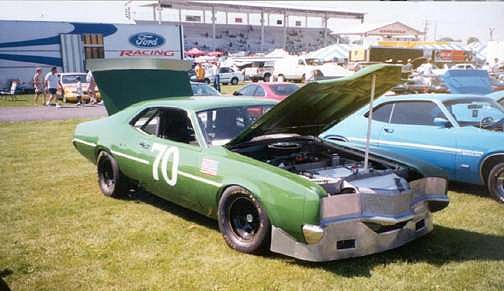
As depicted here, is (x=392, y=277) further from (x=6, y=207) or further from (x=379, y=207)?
(x=6, y=207)

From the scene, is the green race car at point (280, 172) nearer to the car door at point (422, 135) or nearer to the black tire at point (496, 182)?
the car door at point (422, 135)

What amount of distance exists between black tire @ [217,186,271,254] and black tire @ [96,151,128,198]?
1908 millimetres

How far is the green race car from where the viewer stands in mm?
3600

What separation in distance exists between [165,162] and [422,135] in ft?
11.2

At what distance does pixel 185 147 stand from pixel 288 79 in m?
28.5

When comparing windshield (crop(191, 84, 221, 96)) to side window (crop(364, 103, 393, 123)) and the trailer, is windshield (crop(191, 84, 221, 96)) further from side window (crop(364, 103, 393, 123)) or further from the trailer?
the trailer

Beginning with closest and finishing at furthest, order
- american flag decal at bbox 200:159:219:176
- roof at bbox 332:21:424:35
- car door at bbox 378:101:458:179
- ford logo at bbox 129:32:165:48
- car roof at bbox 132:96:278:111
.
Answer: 1. american flag decal at bbox 200:159:219:176
2. car roof at bbox 132:96:278:111
3. car door at bbox 378:101:458:179
4. ford logo at bbox 129:32:165:48
5. roof at bbox 332:21:424:35

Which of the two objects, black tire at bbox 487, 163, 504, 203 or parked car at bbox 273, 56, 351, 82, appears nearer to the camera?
black tire at bbox 487, 163, 504, 203

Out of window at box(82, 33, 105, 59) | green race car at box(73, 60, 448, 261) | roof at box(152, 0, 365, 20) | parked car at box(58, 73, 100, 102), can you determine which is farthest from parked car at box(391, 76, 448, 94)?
roof at box(152, 0, 365, 20)

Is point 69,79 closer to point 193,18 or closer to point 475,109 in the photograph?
point 475,109

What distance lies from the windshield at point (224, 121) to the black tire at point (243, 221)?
67 cm

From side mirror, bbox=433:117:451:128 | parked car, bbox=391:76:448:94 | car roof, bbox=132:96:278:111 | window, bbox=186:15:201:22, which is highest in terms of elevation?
window, bbox=186:15:201:22

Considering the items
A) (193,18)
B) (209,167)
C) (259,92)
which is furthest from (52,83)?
(193,18)

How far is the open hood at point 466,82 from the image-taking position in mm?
9375
